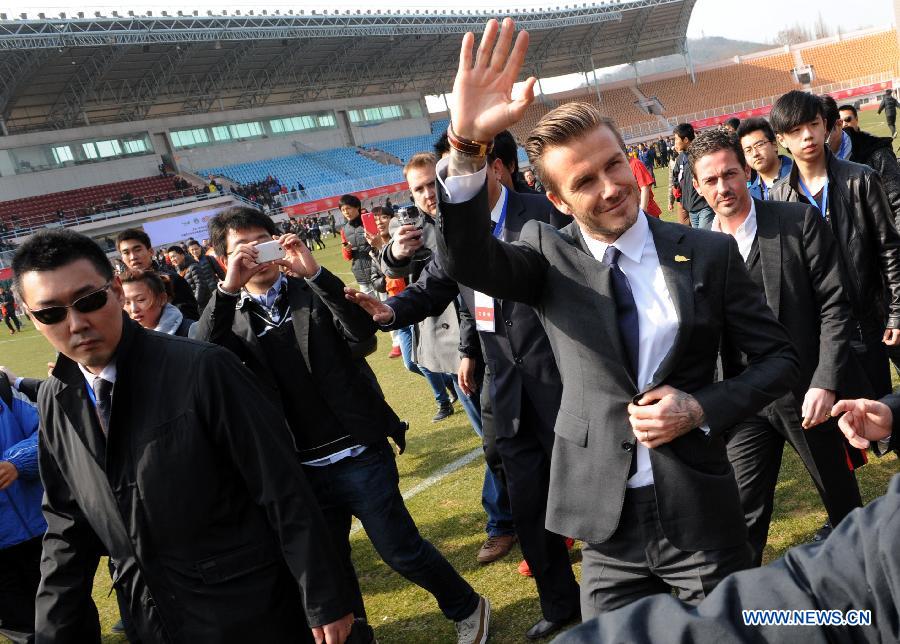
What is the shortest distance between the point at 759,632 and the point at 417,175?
3188 millimetres

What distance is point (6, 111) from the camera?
1560 inches

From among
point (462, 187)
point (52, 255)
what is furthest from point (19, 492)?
point (462, 187)

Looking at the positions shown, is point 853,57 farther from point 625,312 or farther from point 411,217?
point 625,312

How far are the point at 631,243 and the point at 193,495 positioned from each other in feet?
4.65

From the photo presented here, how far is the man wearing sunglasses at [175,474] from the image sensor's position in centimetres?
212

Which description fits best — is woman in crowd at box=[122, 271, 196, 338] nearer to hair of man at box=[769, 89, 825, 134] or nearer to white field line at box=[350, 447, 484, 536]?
white field line at box=[350, 447, 484, 536]

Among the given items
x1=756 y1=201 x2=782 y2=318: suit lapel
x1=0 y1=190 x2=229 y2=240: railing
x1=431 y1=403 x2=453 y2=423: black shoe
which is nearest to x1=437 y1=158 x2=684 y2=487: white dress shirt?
x1=756 y1=201 x2=782 y2=318: suit lapel

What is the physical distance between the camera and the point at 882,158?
4672 mm

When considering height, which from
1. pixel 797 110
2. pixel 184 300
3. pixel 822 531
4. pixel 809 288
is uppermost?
pixel 184 300

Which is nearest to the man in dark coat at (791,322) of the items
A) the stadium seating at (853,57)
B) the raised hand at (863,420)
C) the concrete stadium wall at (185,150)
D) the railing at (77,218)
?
the raised hand at (863,420)

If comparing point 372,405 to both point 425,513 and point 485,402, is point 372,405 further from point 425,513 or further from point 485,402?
point 425,513

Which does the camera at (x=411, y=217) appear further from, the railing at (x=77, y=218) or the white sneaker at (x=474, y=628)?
the railing at (x=77, y=218)

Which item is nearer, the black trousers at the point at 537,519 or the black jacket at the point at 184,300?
the black trousers at the point at 537,519

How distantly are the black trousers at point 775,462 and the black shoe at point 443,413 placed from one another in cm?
410
